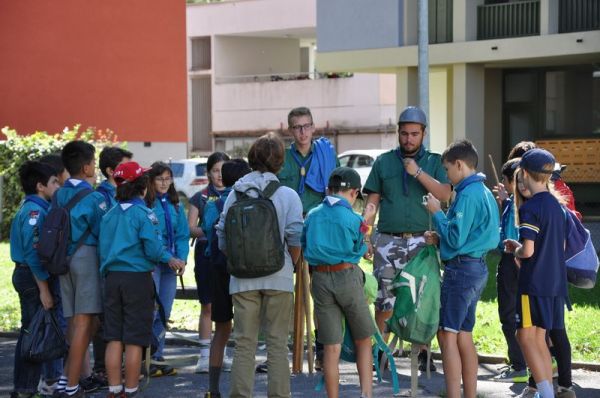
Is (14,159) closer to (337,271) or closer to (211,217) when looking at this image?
(211,217)

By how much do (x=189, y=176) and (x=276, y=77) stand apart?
15.8 metres

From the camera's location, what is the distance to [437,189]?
27.7 ft

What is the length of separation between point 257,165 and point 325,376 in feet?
5.03

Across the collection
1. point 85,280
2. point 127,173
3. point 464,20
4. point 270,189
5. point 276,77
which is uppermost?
point 276,77

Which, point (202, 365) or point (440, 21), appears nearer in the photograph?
point (202, 365)

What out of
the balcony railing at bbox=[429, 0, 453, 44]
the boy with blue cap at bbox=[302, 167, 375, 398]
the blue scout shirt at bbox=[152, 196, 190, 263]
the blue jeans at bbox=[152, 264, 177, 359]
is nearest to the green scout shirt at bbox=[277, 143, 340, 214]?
the blue scout shirt at bbox=[152, 196, 190, 263]

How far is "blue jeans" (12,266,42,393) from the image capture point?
27.8 feet

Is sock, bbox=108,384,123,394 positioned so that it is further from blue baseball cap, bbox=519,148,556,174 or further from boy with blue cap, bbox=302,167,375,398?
blue baseball cap, bbox=519,148,556,174

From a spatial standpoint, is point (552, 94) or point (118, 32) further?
point (118, 32)

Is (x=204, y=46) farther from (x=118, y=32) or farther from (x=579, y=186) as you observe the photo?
(x=579, y=186)

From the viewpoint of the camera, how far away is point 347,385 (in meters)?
8.95

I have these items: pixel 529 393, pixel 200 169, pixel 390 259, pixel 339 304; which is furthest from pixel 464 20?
pixel 339 304

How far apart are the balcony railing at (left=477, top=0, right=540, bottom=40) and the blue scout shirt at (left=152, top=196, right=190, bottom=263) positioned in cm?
1852

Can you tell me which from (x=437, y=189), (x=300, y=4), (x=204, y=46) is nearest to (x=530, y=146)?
(x=437, y=189)
